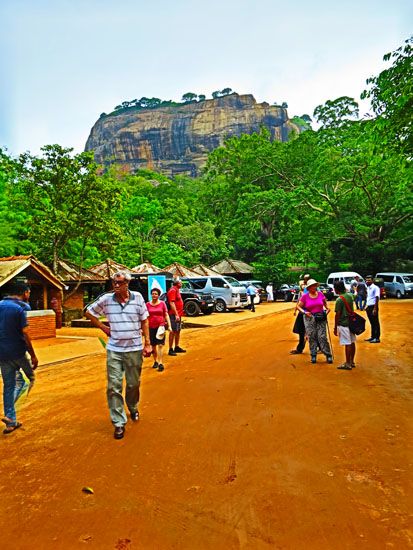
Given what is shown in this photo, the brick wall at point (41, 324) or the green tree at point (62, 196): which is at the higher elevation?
the green tree at point (62, 196)

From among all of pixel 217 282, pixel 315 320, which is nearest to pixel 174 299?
pixel 315 320

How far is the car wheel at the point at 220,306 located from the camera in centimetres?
2441

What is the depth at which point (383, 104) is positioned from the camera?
9609 mm

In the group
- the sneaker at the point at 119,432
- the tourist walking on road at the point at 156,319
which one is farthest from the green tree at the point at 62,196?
the sneaker at the point at 119,432

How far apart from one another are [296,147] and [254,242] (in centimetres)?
940

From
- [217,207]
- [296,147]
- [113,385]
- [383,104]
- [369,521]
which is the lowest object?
[369,521]

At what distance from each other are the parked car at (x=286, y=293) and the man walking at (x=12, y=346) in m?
29.3

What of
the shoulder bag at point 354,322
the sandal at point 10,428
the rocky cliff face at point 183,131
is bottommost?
the sandal at point 10,428

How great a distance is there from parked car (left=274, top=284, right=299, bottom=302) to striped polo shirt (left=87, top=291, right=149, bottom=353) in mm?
28999

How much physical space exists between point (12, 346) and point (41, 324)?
35.6ft

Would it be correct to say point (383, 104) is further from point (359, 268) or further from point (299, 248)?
point (299, 248)

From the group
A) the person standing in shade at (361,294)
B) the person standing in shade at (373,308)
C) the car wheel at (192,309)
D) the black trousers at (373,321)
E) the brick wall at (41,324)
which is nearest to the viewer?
the person standing in shade at (373,308)

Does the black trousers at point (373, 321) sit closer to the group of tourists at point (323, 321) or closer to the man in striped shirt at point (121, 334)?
the group of tourists at point (323, 321)

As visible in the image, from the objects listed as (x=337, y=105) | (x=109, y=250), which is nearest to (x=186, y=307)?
(x=109, y=250)
